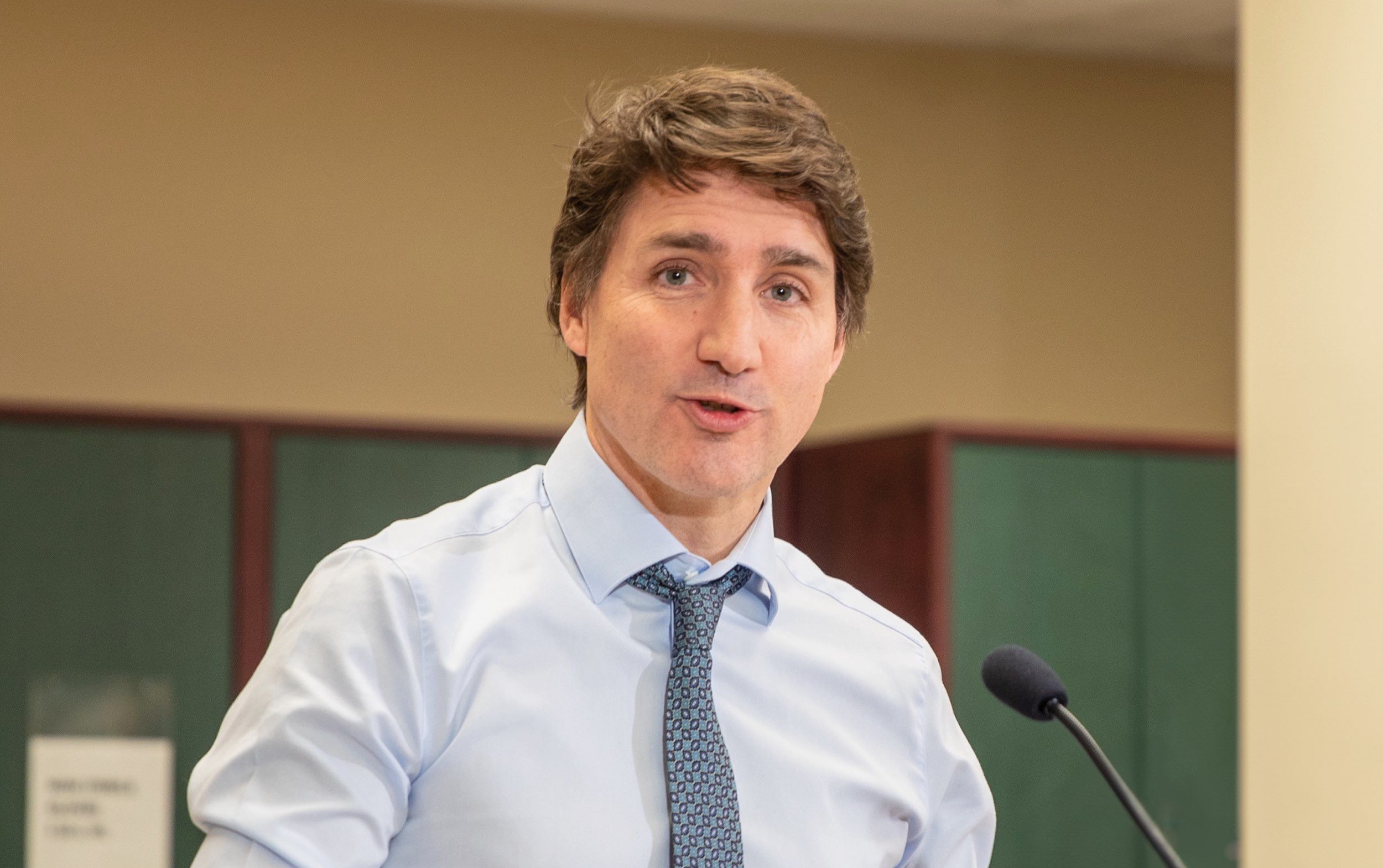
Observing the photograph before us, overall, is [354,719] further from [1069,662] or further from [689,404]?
[1069,662]

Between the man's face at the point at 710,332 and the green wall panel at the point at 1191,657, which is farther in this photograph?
the green wall panel at the point at 1191,657

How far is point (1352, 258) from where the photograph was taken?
2277 millimetres

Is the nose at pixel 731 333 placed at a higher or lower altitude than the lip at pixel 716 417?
higher

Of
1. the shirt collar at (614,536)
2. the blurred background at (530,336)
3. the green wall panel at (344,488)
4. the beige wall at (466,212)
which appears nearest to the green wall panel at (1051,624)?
the blurred background at (530,336)

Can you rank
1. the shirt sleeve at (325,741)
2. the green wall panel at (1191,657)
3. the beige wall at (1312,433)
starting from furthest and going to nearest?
the green wall panel at (1191,657) < the beige wall at (1312,433) < the shirt sleeve at (325,741)

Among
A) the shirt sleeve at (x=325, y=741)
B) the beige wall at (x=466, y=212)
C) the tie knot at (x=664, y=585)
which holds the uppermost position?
the beige wall at (x=466, y=212)

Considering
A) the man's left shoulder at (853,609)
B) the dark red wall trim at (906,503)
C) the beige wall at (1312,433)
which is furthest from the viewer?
the dark red wall trim at (906,503)

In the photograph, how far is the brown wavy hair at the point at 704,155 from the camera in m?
1.21

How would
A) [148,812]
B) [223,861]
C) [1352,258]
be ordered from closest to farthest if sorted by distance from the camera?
[223,861] → [1352,258] → [148,812]

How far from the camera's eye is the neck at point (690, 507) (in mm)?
1257

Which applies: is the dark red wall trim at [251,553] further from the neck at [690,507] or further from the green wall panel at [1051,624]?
the neck at [690,507]

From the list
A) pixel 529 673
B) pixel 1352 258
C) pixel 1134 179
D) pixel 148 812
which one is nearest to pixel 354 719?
pixel 529 673

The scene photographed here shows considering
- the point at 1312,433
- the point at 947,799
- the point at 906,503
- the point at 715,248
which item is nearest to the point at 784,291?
the point at 715,248

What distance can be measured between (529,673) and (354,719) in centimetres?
15
